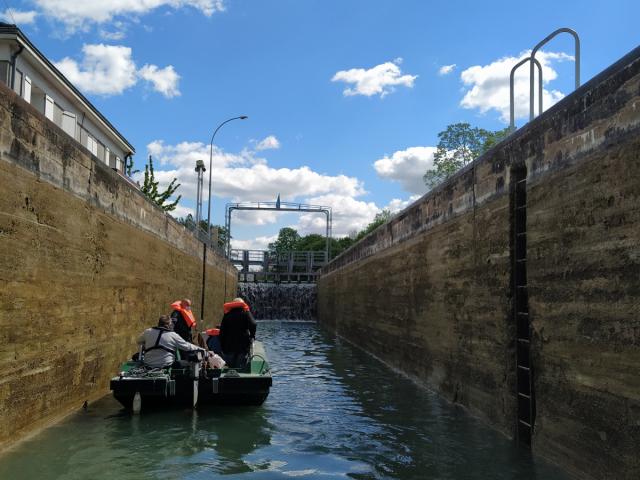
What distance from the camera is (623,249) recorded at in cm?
451

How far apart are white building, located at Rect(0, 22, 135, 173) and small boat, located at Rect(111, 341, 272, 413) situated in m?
9.80

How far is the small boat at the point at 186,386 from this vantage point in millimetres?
7379

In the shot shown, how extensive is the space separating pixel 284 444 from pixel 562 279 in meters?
3.50

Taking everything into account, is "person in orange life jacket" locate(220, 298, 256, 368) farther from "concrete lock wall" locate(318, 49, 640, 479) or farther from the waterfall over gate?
the waterfall over gate

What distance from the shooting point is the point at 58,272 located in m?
6.79

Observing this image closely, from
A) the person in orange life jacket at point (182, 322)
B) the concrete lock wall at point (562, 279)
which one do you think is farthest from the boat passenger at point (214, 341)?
the concrete lock wall at point (562, 279)

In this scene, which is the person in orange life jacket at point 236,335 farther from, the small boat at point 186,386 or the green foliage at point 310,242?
the green foliage at point 310,242

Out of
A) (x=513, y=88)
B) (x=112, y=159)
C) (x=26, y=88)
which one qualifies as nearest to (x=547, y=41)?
(x=513, y=88)

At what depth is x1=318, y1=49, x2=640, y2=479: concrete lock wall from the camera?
4516 mm

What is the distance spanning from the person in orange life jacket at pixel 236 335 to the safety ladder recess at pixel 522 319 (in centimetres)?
421

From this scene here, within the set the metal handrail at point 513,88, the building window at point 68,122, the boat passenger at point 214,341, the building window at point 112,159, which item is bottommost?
the boat passenger at point 214,341

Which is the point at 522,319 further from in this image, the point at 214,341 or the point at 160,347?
the point at 214,341

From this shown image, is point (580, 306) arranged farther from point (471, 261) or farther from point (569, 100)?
point (471, 261)

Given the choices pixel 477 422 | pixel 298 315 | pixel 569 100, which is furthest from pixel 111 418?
pixel 298 315
